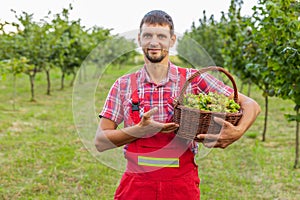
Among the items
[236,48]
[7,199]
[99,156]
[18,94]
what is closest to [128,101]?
[99,156]

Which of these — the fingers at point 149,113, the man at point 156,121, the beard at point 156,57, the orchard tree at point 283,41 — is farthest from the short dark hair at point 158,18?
the orchard tree at point 283,41

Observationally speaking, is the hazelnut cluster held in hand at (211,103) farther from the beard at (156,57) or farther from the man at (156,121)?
the beard at (156,57)

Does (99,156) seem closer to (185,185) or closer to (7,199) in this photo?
(185,185)

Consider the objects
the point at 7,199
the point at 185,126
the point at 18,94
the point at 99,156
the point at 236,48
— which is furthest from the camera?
the point at 18,94

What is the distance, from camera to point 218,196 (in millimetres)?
5141

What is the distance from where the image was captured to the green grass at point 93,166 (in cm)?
519

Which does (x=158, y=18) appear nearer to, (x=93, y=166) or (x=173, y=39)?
(x=173, y=39)

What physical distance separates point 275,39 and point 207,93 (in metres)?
3.40

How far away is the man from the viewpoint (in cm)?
198

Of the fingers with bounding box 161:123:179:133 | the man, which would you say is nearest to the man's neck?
the man

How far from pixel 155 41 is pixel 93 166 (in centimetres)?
453

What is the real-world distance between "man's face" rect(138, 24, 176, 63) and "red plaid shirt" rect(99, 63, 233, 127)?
0.12m

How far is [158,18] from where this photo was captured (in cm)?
202

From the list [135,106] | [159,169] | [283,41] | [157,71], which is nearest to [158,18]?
[157,71]
